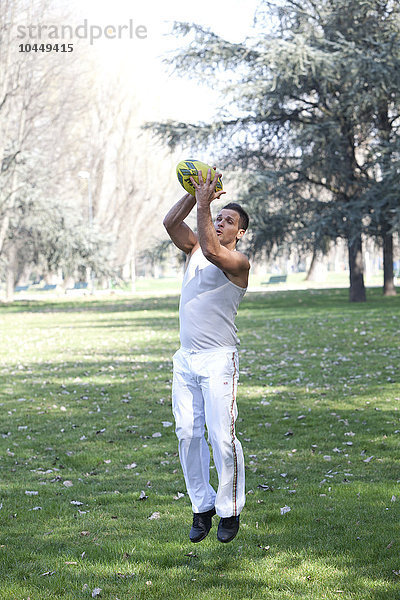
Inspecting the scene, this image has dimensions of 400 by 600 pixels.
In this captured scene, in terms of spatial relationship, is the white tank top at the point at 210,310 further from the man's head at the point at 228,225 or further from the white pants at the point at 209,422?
the man's head at the point at 228,225

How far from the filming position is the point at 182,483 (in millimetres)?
6543

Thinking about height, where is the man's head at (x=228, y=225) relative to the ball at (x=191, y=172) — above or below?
below

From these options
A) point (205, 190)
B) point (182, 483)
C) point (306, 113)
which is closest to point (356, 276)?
point (306, 113)

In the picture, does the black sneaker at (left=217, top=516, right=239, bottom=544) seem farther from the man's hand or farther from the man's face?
the man's hand

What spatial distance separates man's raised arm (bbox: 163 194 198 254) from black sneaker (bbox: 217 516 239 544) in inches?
66.5

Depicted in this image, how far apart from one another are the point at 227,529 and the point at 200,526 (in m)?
0.17

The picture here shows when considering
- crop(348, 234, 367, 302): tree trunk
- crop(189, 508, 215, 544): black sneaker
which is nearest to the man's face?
crop(189, 508, 215, 544): black sneaker

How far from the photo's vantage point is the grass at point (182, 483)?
14.6 feet

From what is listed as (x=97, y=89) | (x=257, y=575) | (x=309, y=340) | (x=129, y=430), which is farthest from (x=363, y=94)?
(x=97, y=89)

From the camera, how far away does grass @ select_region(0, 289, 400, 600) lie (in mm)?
4445

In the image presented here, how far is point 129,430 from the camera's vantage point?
8.78m

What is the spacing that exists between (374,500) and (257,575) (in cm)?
166

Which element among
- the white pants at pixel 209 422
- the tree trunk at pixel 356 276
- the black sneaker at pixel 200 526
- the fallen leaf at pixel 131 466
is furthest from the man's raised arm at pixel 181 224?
the tree trunk at pixel 356 276

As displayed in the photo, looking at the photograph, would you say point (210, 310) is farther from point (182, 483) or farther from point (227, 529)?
point (182, 483)
